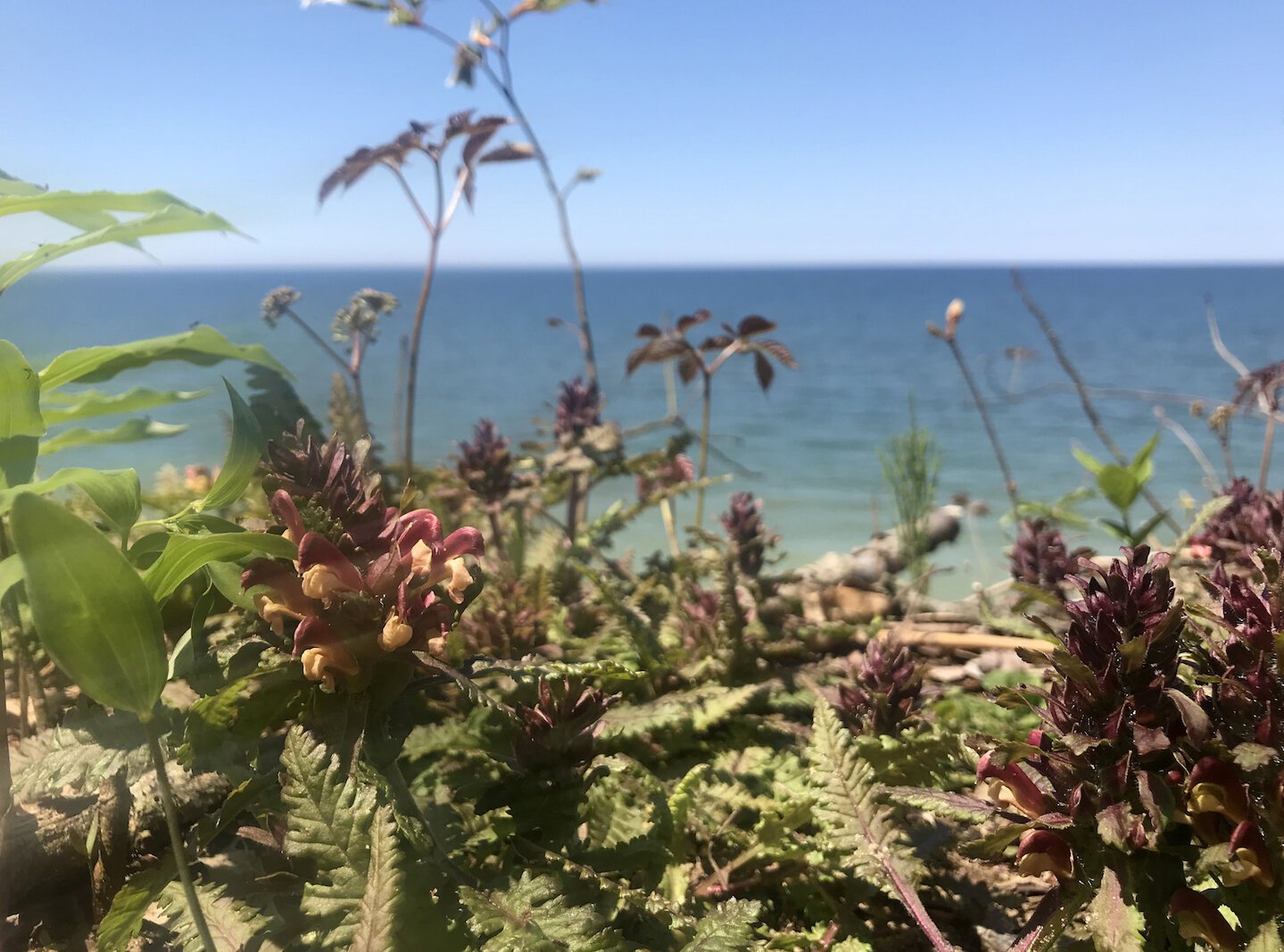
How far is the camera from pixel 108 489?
2.21 feet

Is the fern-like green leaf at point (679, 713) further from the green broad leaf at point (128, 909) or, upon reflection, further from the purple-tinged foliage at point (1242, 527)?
the purple-tinged foliage at point (1242, 527)

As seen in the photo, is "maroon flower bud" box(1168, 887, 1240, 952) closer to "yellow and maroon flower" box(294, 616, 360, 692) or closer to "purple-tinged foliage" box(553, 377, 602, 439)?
"yellow and maroon flower" box(294, 616, 360, 692)

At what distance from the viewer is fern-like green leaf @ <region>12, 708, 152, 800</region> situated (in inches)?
27.7

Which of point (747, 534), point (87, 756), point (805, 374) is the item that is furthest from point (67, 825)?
point (805, 374)

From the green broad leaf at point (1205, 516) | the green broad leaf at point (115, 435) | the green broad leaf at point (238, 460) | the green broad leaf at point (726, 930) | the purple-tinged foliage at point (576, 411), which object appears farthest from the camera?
the purple-tinged foliage at point (576, 411)

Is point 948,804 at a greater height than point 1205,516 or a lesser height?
lesser

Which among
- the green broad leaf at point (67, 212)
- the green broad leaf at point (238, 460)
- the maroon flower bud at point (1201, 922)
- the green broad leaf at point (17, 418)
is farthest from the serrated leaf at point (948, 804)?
the green broad leaf at point (67, 212)

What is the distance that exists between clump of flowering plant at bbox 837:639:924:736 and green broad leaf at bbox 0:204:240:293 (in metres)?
1.06

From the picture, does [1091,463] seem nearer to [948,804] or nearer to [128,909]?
[948,804]

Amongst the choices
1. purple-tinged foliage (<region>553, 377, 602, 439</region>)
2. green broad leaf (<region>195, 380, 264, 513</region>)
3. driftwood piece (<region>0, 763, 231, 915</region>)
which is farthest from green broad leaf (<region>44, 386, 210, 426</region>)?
purple-tinged foliage (<region>553, 377, 602, 439</region>)

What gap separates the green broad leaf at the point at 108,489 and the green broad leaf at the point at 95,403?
33 cm

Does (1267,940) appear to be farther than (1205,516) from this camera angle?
No

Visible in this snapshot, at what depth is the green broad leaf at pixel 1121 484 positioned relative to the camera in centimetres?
158

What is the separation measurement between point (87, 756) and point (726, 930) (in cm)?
58
